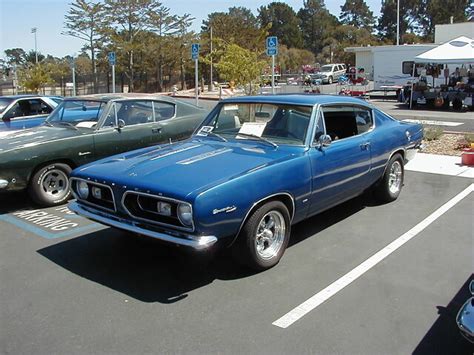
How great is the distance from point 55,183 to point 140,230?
3.22m

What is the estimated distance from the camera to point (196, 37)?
45906 millimetres

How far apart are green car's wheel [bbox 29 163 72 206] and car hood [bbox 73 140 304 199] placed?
2008 millimetres

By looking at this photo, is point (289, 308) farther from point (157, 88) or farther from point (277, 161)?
point (157, 88)

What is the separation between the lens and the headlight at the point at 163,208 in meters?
3.90

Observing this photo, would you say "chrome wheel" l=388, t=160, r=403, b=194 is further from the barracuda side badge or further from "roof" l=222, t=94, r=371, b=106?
the barracuda side badge

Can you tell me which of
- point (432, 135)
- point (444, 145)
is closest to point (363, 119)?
point (444, 145)

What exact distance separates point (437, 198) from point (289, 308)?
159 inches

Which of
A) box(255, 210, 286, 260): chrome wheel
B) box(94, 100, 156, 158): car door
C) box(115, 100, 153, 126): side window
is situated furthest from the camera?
box(115, 100, 153, 126): side window

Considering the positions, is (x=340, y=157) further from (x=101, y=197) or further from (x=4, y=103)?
(x=4, y=103)

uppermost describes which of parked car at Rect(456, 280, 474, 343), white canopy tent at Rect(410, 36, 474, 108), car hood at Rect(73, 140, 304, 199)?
white canopy tent at Rect(410, 36, 474, 108)

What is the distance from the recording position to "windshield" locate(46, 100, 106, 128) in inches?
288

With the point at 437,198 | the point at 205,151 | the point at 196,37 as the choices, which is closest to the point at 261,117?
the point at 205,151

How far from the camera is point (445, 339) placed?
3289 mm

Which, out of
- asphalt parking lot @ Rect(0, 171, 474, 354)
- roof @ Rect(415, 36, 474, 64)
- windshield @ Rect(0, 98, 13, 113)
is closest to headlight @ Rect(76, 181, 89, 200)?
asphalt parking lot @ Rect(0, 171, 474, 354)
